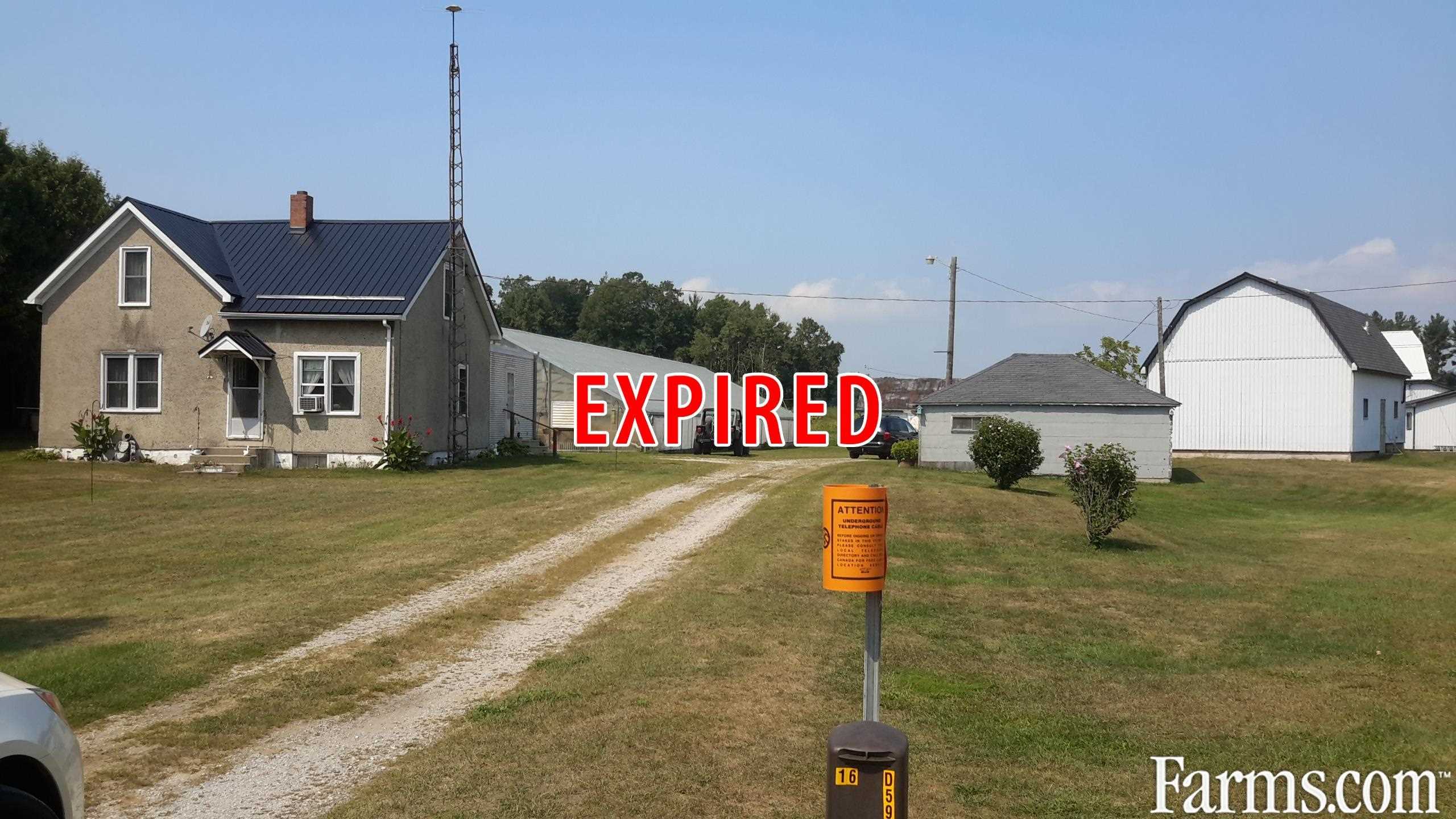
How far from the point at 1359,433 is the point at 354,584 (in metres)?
44.1

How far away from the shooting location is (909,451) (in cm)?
3678

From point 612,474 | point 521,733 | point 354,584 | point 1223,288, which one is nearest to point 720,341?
point 1223,288

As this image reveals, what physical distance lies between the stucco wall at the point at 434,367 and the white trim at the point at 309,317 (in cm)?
92

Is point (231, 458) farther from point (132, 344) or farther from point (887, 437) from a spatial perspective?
point (887, 437)

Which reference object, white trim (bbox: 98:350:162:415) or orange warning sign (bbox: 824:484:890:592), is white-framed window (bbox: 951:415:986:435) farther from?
orange warning sign (bbox: 824:484:890:592)

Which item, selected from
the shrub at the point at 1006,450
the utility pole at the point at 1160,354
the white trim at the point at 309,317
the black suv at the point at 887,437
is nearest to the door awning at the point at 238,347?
the white trim at the point at 309,317

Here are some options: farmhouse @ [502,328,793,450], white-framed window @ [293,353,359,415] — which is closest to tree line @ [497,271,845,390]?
farmhouse @ [502,328,793,450]

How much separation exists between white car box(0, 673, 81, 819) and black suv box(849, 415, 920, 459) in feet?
117

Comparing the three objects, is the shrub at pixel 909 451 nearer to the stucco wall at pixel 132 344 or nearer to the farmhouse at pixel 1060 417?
the farmhouse at pixel 1060 417

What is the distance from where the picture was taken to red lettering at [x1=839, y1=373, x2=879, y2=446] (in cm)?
661

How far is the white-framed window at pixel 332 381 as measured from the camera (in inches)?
1121

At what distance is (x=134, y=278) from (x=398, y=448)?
8634 mm

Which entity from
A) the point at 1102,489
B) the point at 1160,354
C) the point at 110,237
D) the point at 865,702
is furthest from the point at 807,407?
the point at 1160,354

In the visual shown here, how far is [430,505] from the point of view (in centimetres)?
2078
